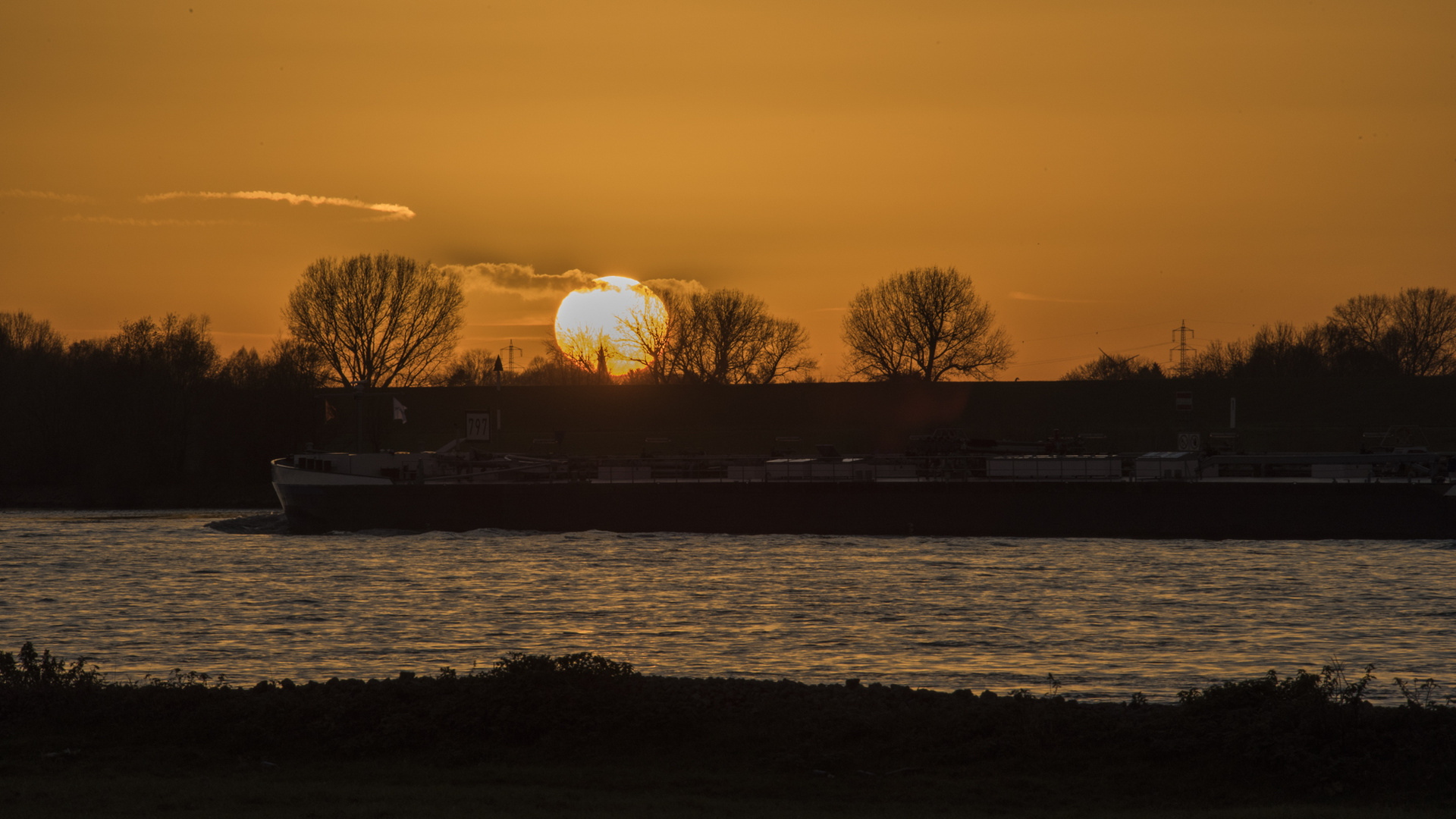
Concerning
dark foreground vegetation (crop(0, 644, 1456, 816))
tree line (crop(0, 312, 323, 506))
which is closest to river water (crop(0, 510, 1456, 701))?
dark foreground vegetation (crop(0, 644, 1456, 816))

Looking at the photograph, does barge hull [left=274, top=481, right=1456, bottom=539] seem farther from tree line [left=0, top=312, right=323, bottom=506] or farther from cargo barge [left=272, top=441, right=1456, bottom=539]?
tree line [left=0, top=312, right=323, bottom=506]

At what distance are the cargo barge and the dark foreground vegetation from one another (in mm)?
41155

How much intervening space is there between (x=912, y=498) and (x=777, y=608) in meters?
27.1

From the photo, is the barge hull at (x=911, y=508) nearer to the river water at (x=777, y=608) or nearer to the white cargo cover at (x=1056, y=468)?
the white cargo cover at (x=1056, y=468)

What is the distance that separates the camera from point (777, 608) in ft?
104

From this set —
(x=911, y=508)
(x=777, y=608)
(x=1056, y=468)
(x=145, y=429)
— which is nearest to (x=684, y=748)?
(x=777, y=608)

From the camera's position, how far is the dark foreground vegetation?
12562mm

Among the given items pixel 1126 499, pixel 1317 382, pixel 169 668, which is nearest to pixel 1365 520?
pixel 1126 499

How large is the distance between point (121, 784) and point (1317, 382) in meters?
126

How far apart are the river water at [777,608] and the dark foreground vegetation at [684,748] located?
208 inches

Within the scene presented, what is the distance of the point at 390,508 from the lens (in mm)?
61406

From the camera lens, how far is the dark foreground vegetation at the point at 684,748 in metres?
12.6

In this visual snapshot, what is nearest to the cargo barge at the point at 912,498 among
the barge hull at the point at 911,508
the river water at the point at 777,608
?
the barge hull at the point at 911,508

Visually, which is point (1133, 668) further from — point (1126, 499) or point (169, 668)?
point (1126, 499)
